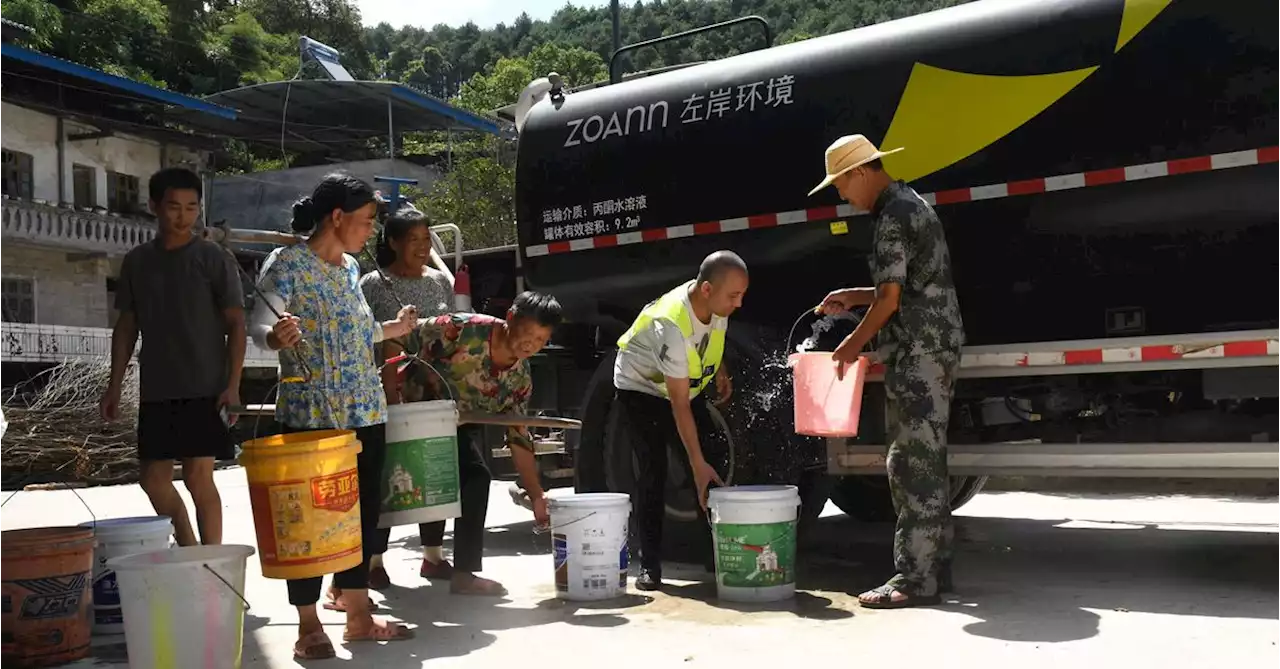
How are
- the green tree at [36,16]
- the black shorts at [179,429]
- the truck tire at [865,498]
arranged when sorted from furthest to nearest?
the green tree at [36,16], the truck tire at [865,498], the black shorts at [179,429]

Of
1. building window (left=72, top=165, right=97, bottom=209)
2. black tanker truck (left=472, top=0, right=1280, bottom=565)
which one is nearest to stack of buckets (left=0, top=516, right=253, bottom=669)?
black tanker truck (left=472, top=0, right=1280, bottom=565)

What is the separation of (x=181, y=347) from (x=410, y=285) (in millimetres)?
1262

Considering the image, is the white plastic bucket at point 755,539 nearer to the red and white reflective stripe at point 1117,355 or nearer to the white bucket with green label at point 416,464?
the red and white reflective stripe at point 1117,355

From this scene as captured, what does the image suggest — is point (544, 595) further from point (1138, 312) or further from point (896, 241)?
point (1138, 312)

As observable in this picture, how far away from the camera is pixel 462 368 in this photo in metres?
5.48

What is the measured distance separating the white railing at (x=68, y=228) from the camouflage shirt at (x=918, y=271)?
1933 cm

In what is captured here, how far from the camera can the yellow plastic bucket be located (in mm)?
3838

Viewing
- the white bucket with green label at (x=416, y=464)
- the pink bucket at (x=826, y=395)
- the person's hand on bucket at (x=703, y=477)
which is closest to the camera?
the white bucket with green label at (x=416, y=464)

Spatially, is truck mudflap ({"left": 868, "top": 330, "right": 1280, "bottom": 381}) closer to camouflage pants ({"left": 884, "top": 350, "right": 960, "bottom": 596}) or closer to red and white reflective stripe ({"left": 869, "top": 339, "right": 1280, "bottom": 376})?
red and white reflective stripe ({"left": 869, "top": 339, "right": 1280, "bottom": 376})

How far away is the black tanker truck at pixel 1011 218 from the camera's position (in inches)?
189

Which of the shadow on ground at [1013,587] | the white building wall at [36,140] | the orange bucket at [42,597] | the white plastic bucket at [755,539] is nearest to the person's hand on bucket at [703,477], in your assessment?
the white plastic bucket at [755,539]

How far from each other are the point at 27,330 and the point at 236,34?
32.4 m

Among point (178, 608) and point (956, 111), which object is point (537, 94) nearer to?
point (956, 111)

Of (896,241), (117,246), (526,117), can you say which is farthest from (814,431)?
(117,246)
